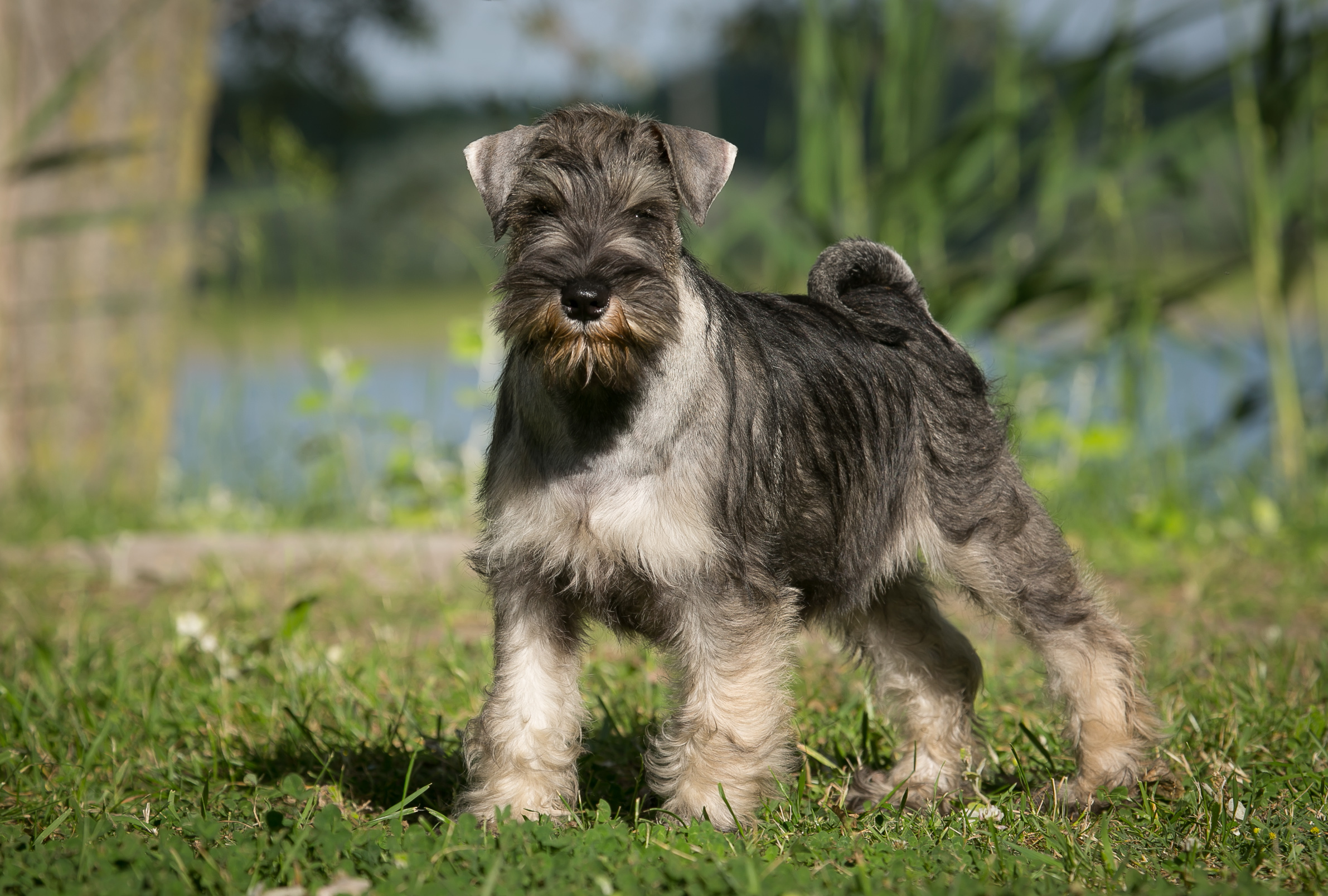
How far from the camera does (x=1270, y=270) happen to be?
26.0ft

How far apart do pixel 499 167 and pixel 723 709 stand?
165cm

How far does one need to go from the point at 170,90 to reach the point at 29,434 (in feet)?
8.22

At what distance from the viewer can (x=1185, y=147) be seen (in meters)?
7.73

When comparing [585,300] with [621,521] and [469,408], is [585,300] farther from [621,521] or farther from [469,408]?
[469,408]

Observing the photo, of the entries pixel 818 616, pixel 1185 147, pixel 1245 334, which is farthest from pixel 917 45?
pixel 818 616

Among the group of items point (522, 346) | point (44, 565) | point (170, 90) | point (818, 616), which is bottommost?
point (44, 565)

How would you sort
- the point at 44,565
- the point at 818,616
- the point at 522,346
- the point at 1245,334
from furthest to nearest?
1. the point at 1245,334
2. the point at 44,565
3. the point at 818,616
4. the point at 522,346

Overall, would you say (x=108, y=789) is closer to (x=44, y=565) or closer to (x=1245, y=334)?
(x=44, y=565)

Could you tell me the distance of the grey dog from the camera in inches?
128

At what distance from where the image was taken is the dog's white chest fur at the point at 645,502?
127 inches

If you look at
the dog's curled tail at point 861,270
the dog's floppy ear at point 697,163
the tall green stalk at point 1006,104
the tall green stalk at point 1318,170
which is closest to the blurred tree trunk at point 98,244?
the tall green stalk at point 1006,104

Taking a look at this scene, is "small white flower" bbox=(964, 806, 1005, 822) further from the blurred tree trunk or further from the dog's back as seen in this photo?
the blurred tree trunk

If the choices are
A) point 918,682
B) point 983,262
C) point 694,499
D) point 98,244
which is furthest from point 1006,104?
point 98,244

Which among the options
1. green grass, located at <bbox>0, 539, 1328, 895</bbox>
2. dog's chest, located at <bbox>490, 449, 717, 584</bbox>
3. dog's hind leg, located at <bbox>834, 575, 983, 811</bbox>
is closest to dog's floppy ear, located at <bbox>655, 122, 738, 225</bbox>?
dog's chest, located at <bbox>490, 449, 717, 584</bbox>
